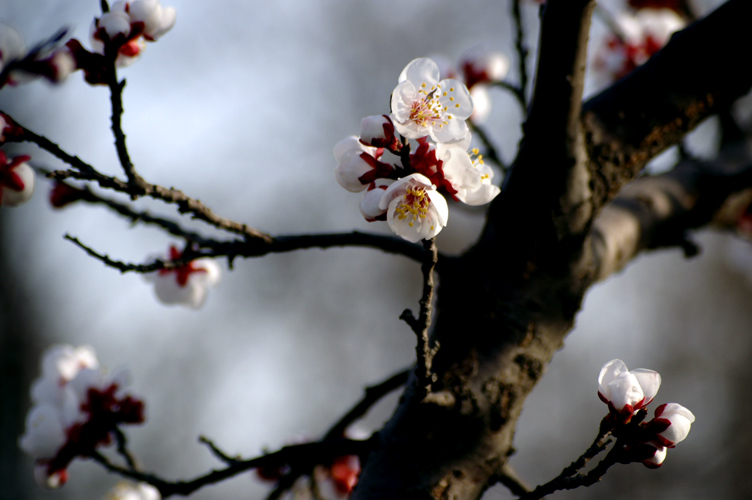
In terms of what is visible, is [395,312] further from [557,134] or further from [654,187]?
[557,134]

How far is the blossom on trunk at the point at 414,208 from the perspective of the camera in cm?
81

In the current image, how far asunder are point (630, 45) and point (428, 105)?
245 cm

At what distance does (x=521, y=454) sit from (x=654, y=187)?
24.3ft

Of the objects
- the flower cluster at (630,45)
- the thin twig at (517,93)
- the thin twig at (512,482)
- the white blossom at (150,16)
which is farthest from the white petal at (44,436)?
the flower cluster at (630,45)

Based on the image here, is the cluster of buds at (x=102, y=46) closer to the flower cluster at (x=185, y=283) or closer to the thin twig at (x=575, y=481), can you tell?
the flower cluster at (x=185, y=283)

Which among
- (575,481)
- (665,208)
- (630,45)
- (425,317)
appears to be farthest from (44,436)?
(630,45)

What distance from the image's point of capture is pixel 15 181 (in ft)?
3.43

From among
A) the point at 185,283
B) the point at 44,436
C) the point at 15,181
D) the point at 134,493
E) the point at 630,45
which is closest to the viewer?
the point at 15,181

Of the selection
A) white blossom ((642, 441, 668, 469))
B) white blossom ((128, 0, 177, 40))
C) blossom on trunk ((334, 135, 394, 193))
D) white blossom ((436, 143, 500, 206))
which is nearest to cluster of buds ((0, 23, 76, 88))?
white blossom ((128, 0, 177, 40))

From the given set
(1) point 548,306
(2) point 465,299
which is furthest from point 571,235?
(2) point 465,299

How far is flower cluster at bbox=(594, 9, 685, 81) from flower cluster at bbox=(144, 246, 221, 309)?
7.08 feet

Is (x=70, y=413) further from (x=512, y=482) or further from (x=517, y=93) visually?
(x=517, y=93)

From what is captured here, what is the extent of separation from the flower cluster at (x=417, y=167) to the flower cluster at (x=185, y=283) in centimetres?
97

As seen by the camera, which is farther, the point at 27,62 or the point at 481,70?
the point at 481,70
